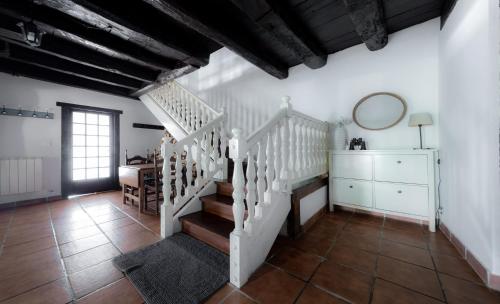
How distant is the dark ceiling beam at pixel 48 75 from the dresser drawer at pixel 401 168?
5.53 metres

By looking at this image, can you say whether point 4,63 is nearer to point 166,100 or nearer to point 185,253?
point 166,100

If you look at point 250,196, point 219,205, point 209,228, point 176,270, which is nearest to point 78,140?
point 219,205

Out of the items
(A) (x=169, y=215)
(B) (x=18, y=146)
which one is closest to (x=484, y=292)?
(A) (x=169, y=215)

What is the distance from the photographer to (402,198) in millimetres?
2184

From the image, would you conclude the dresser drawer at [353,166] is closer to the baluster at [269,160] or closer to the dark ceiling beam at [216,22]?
the baluster at [269,160]

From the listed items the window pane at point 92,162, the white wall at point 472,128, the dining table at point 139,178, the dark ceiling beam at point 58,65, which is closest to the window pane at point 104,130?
the window pane at point 92,162

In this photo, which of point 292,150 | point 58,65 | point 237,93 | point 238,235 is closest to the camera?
point 238,235

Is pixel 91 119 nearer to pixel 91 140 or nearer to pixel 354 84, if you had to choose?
pixel 91 140

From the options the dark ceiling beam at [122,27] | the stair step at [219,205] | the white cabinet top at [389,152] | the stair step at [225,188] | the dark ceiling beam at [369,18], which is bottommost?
the stair step at [219,205]

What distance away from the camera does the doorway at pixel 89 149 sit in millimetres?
3959

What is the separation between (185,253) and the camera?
1679 millimetres

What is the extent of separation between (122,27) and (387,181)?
143 inches

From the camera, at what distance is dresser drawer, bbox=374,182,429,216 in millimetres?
2084

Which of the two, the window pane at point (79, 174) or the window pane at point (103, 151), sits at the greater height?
the window pane at point (103, 151)
